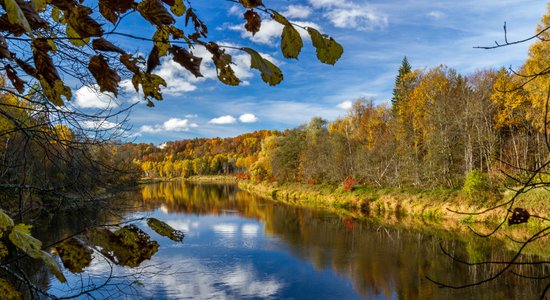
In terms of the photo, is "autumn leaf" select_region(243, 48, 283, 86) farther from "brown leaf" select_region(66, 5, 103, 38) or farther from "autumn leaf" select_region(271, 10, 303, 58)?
"brown leaf" select_region(66, 5, 103, 38)

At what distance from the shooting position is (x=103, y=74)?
125 cm

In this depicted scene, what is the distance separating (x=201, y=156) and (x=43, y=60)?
134 meters

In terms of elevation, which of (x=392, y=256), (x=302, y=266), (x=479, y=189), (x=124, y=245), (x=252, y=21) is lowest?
(x=302, y=266)

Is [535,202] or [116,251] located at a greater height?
[116,251]

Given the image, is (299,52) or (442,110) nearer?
(299,52)

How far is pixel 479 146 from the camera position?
25.9 metres

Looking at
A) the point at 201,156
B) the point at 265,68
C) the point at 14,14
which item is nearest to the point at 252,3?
the point at 265,68

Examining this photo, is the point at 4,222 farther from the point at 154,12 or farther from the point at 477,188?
the point at 477,188

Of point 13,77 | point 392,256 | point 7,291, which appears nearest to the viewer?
point 7,291

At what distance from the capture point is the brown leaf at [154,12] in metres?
1.08

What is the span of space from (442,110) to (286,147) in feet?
72.9

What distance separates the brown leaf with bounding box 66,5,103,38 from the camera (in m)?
1.12

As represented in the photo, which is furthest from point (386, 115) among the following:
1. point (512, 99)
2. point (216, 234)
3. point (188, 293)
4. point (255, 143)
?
point (255, 143)

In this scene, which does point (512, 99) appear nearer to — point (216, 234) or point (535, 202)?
point (535, 202)
